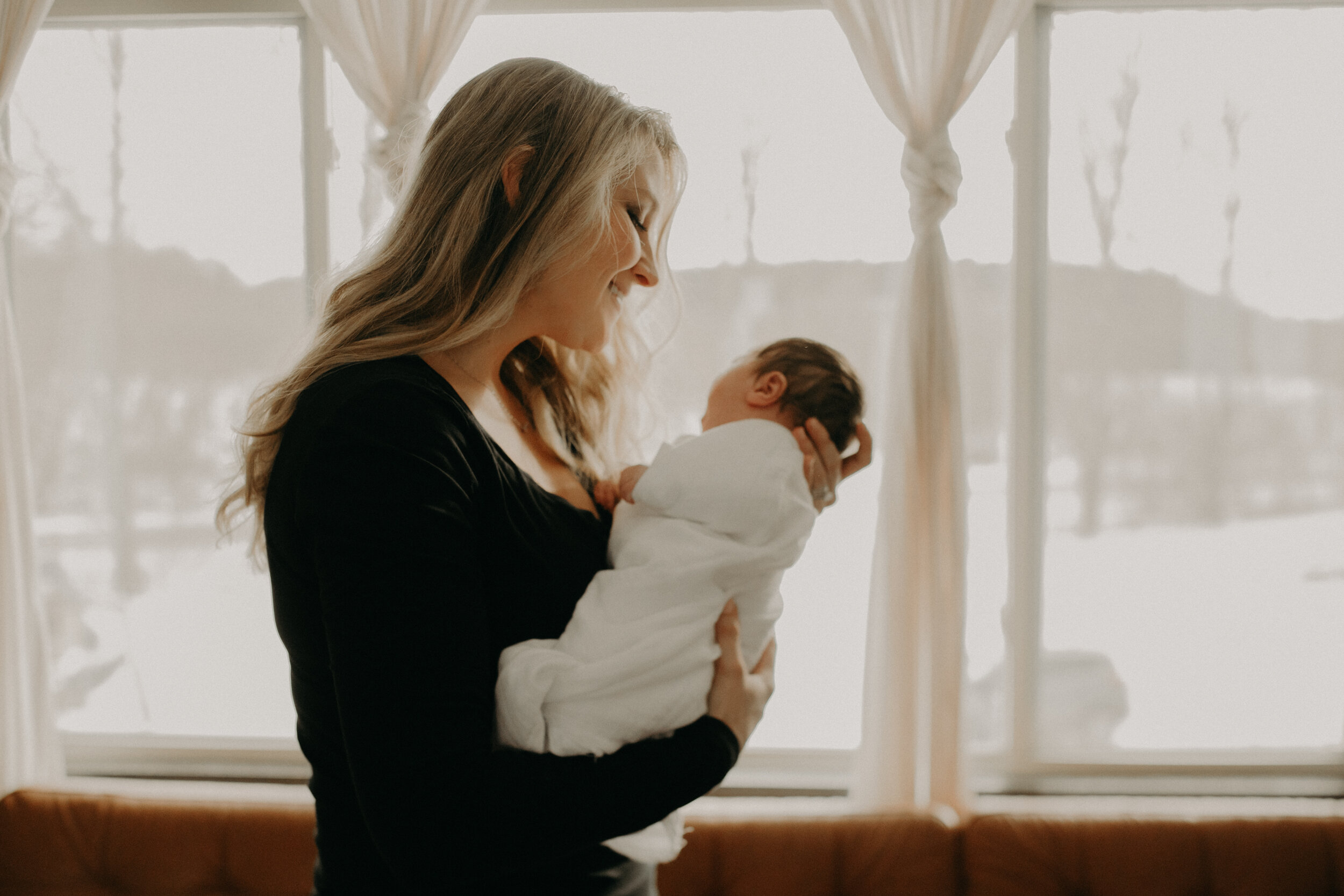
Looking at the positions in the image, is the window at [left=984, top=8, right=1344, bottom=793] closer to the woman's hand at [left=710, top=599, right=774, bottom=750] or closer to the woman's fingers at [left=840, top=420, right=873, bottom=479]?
the woman's fingers at [left=840, top=420, right=873, bottom=479]

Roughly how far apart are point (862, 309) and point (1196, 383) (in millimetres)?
781

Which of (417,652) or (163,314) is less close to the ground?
(163,314)

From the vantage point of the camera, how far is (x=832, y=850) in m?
1.71

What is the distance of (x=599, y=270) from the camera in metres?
0.95

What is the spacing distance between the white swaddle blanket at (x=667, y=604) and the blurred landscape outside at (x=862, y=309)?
0.93 m

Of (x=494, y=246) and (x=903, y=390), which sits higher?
(x=494, y=246)

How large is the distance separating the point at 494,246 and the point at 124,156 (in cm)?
171

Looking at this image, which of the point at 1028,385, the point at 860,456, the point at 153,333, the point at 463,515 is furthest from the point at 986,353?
the point at 153,333

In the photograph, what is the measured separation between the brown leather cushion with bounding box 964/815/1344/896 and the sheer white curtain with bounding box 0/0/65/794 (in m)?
2.04

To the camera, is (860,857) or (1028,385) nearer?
(860,857)

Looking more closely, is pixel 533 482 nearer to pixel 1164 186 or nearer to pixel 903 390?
pixel 903 390

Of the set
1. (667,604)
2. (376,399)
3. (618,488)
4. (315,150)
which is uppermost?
(315,150)

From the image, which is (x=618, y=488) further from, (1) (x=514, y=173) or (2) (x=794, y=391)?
(1) (x=514, y=173)

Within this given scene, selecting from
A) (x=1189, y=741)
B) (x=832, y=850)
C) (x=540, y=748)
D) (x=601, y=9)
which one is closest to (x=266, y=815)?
(x=832, y=850)
